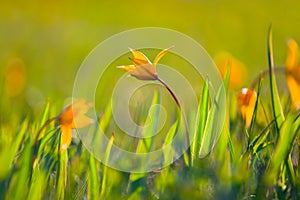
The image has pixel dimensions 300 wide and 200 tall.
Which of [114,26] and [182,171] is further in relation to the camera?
[114,26]

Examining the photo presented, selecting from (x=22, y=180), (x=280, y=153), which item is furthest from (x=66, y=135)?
(x=280, y=153)

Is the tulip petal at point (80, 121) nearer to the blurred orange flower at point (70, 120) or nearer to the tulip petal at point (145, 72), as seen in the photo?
the blurred orange flower at point (70, 120)

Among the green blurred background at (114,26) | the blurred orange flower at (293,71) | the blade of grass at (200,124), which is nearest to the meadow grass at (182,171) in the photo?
the blade of grass at (200,124)

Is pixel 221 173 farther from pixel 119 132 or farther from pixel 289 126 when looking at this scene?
pixel 119 132

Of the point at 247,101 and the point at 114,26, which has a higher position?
the point at 114,26

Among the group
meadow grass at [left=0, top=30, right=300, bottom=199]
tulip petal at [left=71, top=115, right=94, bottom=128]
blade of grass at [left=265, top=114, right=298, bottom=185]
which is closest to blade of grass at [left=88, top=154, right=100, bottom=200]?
meadow grass at [left=0, top=30, right=300, bottom=199]

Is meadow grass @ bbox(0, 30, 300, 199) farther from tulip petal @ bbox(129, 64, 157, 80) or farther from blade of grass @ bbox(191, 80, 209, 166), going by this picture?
tulip petal @ bbox(129, 64, 157, 80)

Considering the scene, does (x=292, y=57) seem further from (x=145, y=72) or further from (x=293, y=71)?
(x=145, y=72)

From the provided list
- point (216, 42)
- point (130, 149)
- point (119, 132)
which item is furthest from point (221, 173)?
point (216, 42)
